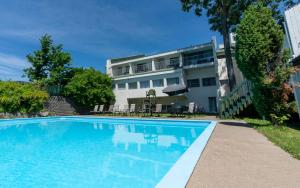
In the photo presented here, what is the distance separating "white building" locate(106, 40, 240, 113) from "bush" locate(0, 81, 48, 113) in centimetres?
1115

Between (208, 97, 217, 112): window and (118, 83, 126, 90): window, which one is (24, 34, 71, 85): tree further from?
(208, 97, 217, 112): window

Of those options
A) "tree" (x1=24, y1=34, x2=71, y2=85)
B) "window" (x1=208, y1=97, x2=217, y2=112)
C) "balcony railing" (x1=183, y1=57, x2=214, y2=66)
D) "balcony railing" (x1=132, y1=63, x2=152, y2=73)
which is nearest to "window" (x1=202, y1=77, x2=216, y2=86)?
"window" (x1=208, y1=97, x2=217, y2=112)

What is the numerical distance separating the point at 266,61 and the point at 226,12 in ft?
37.2

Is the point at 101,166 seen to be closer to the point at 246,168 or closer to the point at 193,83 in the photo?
the point at 246,168

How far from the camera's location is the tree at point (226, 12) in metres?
18.2

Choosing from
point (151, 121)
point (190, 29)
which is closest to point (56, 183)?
point (151, 121)

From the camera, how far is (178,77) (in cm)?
2655

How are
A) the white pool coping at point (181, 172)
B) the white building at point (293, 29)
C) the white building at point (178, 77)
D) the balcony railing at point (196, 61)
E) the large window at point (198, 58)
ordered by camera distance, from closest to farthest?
1. the white pool coping at point (181, 172)
2. the white building at point (293, 29)
3. the white building at point (178, 77)
4. the balcony railing at point (196, 61)
5. the large window at point (198, 58)

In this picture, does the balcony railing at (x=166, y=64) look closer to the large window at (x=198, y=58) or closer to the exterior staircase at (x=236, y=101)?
the large window at (x=198, y=58)

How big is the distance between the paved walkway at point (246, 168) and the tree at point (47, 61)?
91.0ft

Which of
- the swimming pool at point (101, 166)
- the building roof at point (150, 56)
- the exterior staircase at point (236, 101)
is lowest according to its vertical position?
the swimming pool at point (101, 166)

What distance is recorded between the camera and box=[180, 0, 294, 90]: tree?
1825 cm

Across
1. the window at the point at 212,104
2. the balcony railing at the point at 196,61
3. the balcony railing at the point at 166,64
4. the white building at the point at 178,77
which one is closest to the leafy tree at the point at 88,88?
the white building at the point at 178,77

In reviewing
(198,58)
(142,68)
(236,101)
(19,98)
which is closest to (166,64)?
(142,68)
